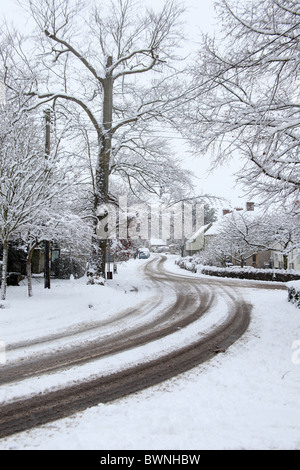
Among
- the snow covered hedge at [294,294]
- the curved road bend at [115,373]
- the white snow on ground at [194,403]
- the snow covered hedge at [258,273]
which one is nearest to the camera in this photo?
the white snow on ground at [194,403]

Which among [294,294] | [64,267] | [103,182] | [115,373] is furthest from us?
[64,267]

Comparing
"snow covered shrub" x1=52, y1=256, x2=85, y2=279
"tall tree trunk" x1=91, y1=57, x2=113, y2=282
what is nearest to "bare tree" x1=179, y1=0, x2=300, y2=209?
"tall tree trunk" x1=91, y1=57, x2=113, y2=282

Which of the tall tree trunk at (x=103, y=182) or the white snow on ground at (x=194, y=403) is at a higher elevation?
the tall tree trunk at (x=103, y=182)

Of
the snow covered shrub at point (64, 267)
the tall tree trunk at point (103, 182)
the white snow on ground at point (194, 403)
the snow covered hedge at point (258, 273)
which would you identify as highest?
the tall tree trunk at point (103, 182)

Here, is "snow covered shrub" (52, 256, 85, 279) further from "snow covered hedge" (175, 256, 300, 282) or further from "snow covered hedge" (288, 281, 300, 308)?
"snow covered hedge" (288, 281, 300, 308)

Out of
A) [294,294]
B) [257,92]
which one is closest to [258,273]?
[294,294]

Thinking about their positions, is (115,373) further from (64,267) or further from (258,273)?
(258,273)

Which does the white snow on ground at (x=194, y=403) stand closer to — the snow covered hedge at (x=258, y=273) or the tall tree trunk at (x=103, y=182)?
the tall tree trunk at (x=103, y=182)

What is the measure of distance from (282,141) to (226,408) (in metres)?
5.38

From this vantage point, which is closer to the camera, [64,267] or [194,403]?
[194,403]

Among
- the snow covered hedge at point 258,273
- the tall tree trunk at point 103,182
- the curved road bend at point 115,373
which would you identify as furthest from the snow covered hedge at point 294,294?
the snow covered hedge at point 258,273
